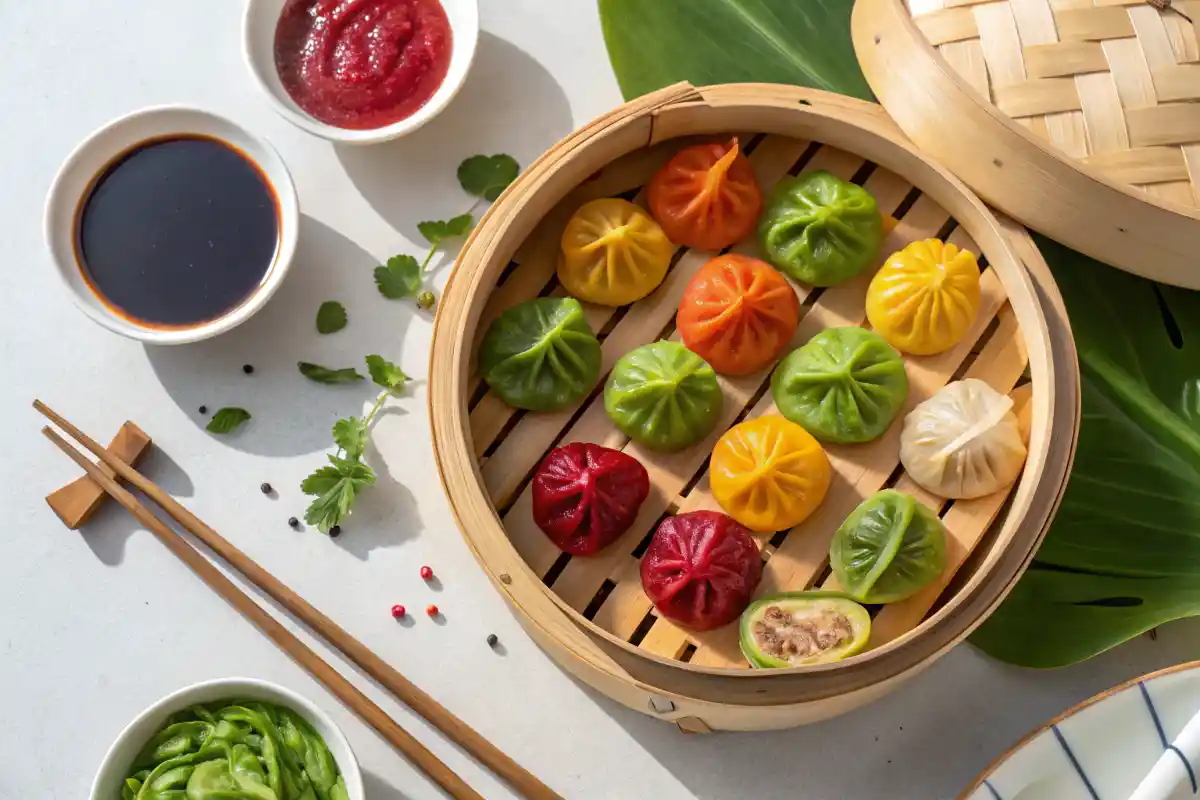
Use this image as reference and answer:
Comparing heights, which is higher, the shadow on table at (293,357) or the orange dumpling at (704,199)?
the orange dumpling at (704,199)

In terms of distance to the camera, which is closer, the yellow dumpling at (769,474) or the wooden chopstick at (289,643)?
the yellow dumpling at (769,474)

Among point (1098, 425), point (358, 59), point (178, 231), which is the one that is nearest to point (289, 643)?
point (178, 231)

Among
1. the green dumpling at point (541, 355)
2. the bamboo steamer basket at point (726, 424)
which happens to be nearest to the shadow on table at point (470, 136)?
the bamboo steamer basket at point (726, 424)

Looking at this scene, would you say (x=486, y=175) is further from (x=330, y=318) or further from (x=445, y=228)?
(x=330, y=318)

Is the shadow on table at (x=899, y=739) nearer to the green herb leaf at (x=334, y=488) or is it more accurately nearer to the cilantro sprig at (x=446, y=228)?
the green herb leaf at (x=334, y=488)

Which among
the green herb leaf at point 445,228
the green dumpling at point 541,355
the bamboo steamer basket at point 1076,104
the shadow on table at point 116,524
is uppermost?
the bamboo steamer basket at point 1076,104

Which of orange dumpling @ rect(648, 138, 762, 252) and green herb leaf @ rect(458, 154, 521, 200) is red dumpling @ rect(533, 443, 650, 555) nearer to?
orange dumpling @ rect(648, 138, 762, 252)

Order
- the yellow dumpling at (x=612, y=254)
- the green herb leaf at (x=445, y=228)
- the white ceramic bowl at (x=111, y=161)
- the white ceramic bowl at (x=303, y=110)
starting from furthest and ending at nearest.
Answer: the green herb leaf at (x=445, y=228)
the white ceramic bowl at (x=303, y=110)
the white ceramic bowl at (x=111, y=161)
the yellow dumpling at (x=612, y=254)

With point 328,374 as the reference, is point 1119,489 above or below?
above
